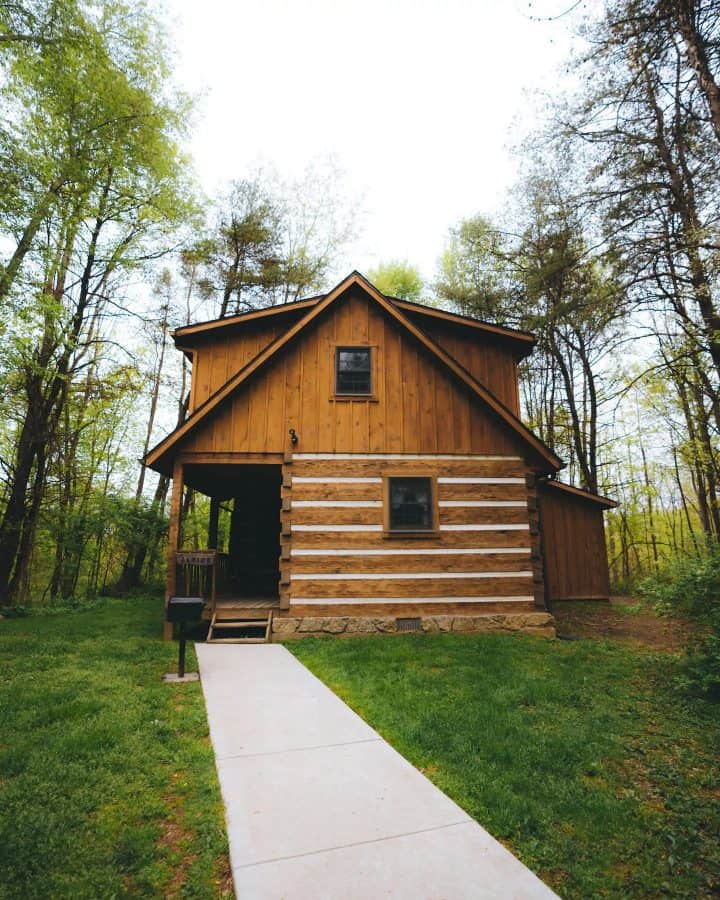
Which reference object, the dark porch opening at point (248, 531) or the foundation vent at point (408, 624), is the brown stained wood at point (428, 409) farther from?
the dark porch opening at point (248, 531)

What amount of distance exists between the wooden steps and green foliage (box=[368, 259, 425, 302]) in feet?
57.2

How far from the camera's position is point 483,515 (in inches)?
388

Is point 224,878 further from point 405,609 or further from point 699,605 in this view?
point 405,609

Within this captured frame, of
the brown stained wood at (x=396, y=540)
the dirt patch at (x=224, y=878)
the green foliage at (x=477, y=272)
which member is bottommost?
the dirt patch at (x=224, y=878)

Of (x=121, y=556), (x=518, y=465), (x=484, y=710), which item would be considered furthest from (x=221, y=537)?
(x=484, y=710)

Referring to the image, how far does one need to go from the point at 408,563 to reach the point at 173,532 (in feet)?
15.3

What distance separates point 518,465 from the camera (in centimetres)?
1012

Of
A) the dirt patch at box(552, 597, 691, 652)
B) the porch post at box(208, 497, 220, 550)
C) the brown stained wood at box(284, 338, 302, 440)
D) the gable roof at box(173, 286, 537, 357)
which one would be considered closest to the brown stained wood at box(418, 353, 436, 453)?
the gable roof at box(173, 286, 537, 357)

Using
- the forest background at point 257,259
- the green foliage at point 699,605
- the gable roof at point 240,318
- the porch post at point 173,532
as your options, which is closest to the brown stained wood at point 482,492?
the forest background at point 257,259

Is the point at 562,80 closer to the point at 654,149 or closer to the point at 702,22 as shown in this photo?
the point at 702,22

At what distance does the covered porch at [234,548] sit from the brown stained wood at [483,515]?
364 cm

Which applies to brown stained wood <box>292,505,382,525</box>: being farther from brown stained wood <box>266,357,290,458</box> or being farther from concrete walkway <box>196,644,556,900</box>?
concrete walkway <box>196,644,556,900</box>

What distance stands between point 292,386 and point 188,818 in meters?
7.79

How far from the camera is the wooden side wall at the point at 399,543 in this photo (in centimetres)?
935
